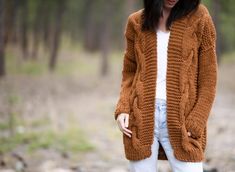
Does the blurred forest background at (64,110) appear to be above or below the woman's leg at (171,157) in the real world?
A: below

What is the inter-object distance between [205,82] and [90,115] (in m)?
10.6

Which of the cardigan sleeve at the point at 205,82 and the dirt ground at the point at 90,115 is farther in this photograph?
the dirt ground at the point at 90,115

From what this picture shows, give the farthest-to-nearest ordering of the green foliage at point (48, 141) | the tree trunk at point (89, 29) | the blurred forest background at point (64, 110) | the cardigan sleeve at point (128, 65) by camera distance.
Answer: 1. the tree trunk at point (89, 29)
2. the green foliage at point (48, 141)
3. the blurred forest background at point (64, 110)
4. the cardigan sleeve at point (128, 65)

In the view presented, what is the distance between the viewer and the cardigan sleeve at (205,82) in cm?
316

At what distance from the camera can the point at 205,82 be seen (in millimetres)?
3215

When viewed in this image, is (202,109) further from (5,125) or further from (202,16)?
(5,125)

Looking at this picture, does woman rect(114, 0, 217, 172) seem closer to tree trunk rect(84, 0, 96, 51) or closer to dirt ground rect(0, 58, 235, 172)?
dirt ground rect(0, 58, 235, 172)

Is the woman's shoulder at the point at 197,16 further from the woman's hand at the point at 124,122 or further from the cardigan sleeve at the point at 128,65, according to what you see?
the woman's hand at the point at 124,122

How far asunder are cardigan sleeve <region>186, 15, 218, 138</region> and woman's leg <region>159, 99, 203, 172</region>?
0.17 meters

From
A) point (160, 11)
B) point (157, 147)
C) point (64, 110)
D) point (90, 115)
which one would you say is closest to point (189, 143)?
point (157, 147)

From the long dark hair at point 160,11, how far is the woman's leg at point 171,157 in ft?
1.74

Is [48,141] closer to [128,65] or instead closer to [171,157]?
[128,65]

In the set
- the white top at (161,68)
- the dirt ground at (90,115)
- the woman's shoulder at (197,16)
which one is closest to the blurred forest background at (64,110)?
the dirt ground at (90,115)

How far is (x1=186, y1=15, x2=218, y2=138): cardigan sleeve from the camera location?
3164 millimetres
